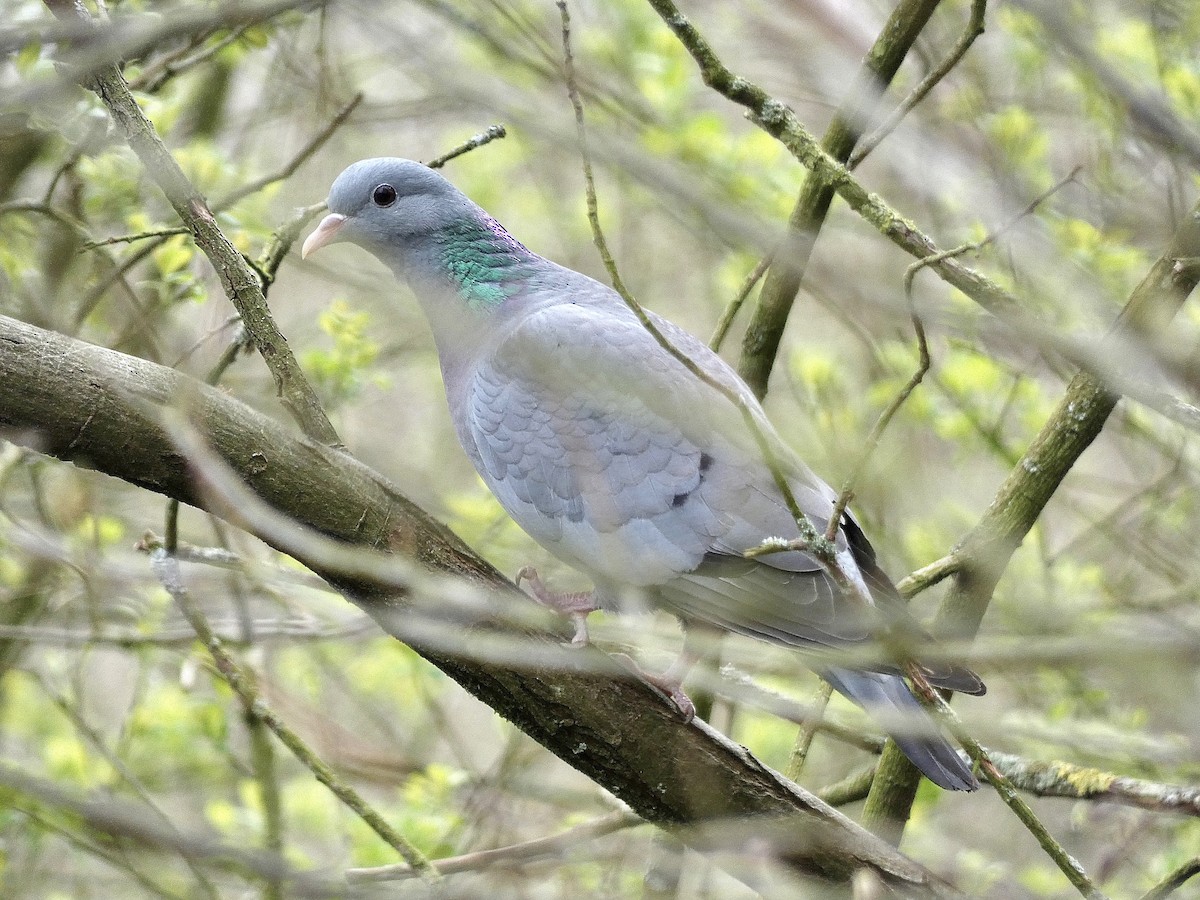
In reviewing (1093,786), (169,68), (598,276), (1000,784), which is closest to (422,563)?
(1000,784)

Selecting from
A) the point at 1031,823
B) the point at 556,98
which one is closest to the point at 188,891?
the point at 1031,823

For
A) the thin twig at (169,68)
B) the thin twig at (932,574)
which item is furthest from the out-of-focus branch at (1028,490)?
the thin twig at (169,68)

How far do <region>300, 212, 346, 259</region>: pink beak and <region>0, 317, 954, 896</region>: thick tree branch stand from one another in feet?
4.82

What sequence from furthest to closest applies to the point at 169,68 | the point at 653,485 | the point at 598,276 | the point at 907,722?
the point at 598,276 → the point at 169,68 → the point at 653,485 → the point at 907,722

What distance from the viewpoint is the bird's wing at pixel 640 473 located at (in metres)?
3.19

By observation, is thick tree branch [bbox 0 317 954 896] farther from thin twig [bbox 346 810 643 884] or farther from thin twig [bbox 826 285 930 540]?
thin twig [bbox 826 285 930 540]

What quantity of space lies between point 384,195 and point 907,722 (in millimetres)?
2304

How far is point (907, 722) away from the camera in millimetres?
2604

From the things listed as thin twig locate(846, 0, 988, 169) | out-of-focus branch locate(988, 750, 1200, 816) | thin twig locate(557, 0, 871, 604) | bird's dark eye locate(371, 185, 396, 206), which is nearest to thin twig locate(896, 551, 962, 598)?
out-of-focus branch locate(988, 750, 1200, 816)

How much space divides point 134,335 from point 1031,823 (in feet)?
8.73

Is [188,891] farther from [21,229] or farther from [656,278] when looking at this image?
[656,278]

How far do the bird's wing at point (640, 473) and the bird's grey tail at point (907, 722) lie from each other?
229 millimetres

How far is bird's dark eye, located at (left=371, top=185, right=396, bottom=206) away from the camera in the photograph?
12.5 feet

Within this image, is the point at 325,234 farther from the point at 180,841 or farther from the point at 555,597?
the point at 180,841
